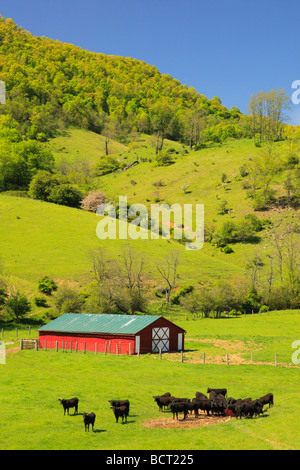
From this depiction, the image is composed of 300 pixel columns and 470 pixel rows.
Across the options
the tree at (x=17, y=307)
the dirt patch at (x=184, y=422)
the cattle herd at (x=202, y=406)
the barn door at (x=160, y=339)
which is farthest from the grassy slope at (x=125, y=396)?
the tree at (x=17, y=307)

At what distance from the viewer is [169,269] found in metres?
88.2

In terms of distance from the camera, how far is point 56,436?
20.0 m

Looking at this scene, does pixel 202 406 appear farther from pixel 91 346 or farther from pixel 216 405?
pixel 91 346

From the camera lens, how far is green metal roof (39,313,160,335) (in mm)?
49812

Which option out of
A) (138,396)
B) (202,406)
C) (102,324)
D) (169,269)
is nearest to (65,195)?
(169,269)

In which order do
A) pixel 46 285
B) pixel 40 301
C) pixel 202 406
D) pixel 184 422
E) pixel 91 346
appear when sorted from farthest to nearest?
pixel 46 285, pixel 40 301, pixel 91 346, pixel 202 406, pixel 184 422

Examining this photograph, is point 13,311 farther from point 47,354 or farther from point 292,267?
point 292,267

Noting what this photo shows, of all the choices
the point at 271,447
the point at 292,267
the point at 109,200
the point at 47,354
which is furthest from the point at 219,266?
the point at 271,447

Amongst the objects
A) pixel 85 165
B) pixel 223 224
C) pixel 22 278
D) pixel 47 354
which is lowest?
pixel 47 354

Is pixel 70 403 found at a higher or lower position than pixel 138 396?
higher

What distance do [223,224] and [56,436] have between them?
301ft

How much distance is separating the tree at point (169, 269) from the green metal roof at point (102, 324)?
86.2 feet

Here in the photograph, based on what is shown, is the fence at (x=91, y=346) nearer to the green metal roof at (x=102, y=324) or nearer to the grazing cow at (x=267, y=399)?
the green metal roof at (x=102, y=324)

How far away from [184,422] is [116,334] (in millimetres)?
25999
